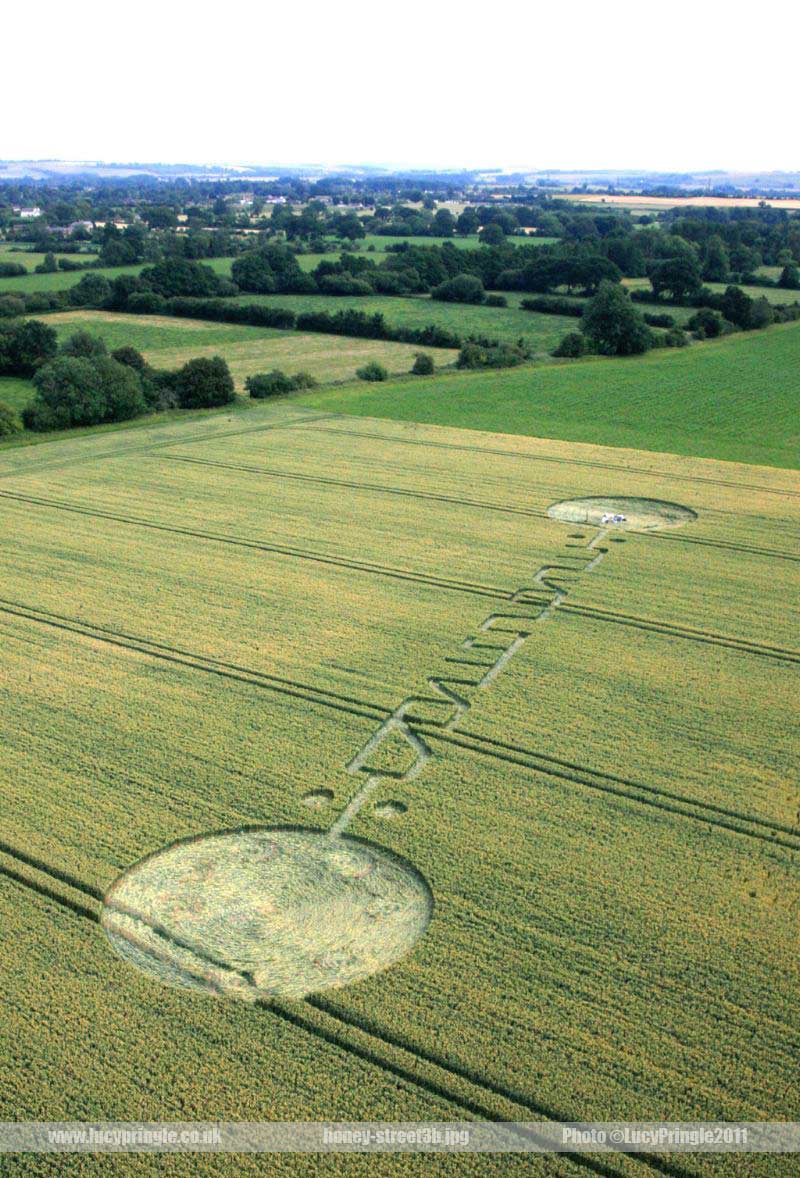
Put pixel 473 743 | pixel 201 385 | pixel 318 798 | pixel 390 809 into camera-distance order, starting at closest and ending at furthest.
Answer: pixel 390 809 → pixel 318 798 → pixel 473 743 → pixel 201 385

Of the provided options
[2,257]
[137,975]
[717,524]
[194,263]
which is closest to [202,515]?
[717,524]

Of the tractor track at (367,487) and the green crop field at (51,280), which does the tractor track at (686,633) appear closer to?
the tractor track at (367,487)

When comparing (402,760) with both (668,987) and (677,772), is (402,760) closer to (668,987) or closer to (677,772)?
(677,772)

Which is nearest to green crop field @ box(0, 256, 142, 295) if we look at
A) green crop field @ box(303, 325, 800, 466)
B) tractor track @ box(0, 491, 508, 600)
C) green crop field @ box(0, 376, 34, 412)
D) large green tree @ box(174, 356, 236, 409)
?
green crop field @ box(0, 376, 34, 412)

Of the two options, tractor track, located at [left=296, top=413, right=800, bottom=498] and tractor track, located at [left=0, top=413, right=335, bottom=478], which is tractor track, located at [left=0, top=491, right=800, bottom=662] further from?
tractor track, located at [left=296, top=413, right=800, bottom=498]

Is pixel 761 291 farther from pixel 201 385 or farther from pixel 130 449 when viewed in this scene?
pixel 130 449

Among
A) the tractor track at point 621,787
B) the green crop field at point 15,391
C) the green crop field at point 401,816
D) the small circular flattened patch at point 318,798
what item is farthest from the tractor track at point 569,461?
the small circular flattened patch at point 318,798

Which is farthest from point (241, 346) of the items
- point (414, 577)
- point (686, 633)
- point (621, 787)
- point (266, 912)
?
point (266, 912)
